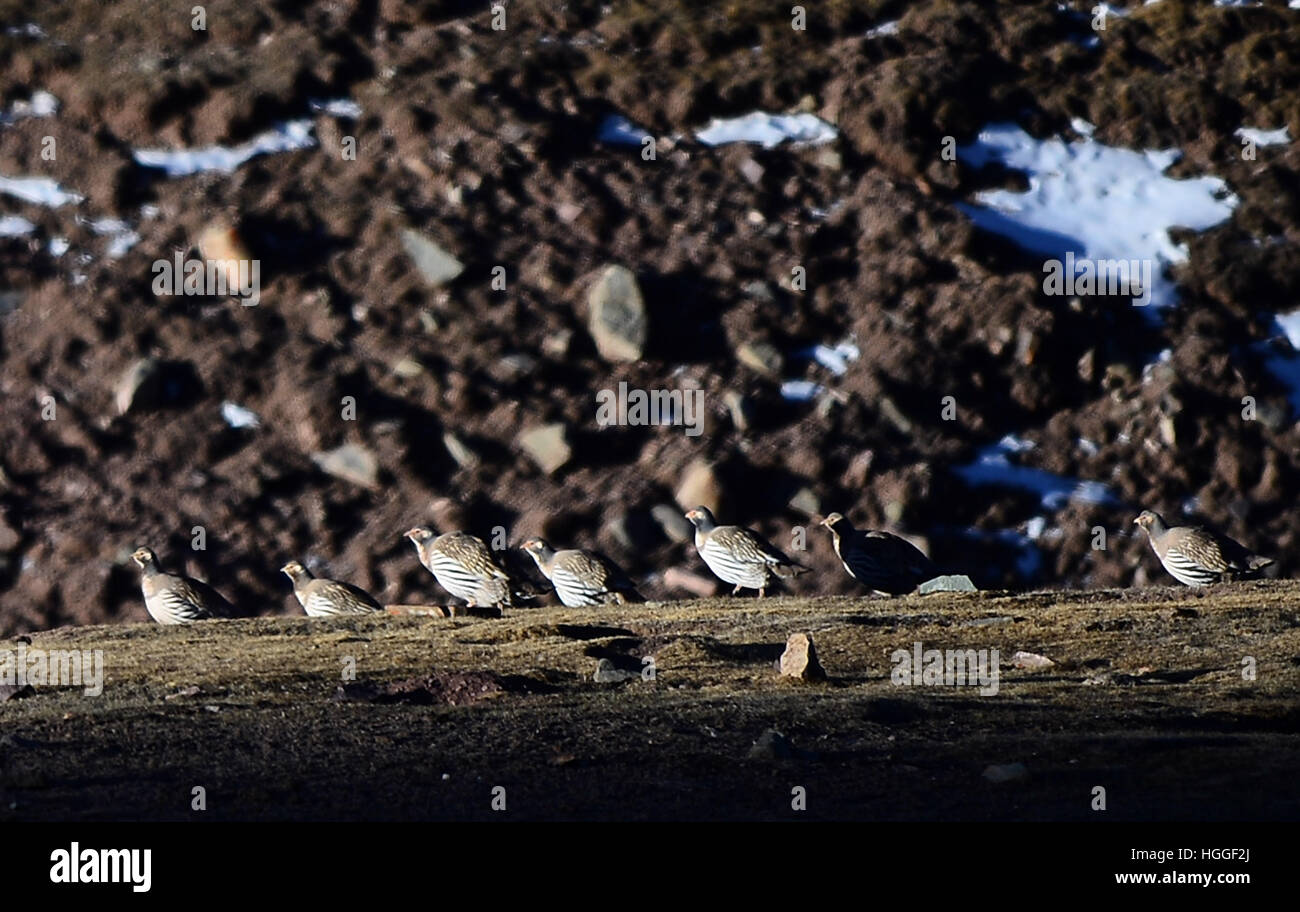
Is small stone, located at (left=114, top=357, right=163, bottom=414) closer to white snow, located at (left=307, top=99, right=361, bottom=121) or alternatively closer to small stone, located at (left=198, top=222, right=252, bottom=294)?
small stone, located at (left=198, top=222, right=252, bottom=294)

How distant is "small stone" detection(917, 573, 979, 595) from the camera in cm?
1603

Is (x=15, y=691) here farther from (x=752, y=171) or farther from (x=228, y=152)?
(x=752, y=171)

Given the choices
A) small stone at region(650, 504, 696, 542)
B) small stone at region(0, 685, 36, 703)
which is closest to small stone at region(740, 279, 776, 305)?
small stone at region(650, 504, 696, 542)

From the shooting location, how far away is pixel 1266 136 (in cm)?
2645

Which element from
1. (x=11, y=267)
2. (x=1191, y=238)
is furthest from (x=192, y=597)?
(x=1191, y=238)

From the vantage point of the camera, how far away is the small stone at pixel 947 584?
1603 cm

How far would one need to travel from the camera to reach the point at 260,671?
11250mm

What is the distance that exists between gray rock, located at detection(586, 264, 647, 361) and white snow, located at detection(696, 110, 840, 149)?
2860 millimetres

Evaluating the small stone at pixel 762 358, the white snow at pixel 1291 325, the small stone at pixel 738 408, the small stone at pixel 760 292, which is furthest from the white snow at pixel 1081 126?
the small stone at pixel 738 408

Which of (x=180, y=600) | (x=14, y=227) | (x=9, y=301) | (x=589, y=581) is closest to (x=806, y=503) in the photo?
(x=589, y=581)

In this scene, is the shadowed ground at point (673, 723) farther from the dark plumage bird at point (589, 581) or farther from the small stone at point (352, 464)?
the small stone at point (352, 464)

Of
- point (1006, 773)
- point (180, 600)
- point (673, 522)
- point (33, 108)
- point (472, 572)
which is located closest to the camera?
point (1006, 773)

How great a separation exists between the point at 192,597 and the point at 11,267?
8.90 metres

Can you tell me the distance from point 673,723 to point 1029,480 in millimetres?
13218
